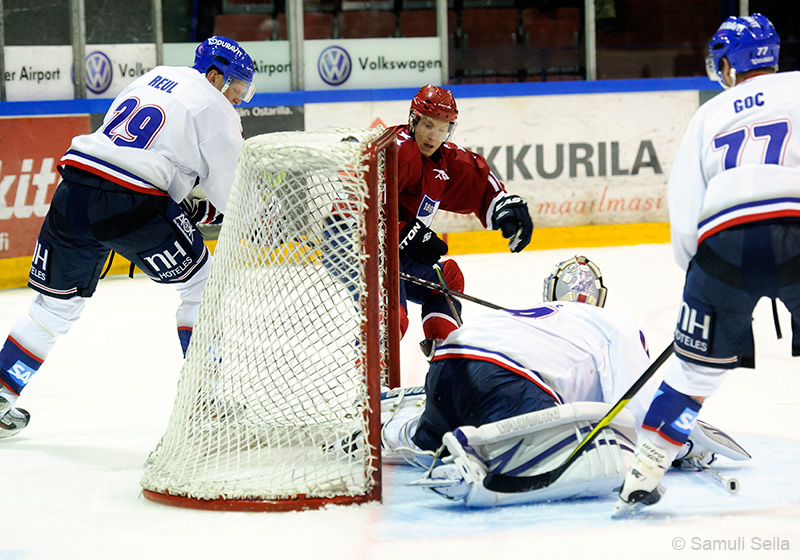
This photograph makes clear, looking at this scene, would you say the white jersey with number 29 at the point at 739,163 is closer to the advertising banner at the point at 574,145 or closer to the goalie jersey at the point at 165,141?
the goalie jersey at the point at 165,141

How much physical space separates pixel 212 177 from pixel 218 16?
518 centimetres

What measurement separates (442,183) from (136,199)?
3.47 feet

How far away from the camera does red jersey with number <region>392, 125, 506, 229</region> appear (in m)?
3.25

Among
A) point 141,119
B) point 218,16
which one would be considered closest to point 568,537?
point 141,119

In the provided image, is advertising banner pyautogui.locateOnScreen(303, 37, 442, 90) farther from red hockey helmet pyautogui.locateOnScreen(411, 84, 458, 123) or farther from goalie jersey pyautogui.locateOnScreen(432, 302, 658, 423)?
goalie jersey pyautogui.locateOnScreen(432, 302, 658, 423)

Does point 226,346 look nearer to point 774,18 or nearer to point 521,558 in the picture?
point 521,558

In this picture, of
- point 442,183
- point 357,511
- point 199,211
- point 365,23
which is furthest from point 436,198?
point 365,23

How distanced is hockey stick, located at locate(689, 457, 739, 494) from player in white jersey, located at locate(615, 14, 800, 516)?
23 cm

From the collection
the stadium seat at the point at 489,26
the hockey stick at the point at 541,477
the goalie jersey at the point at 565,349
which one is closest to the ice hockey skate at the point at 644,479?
the hockey stick at the point at 541,477

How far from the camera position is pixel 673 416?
1993mm

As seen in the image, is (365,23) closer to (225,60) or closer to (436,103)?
(436,103)

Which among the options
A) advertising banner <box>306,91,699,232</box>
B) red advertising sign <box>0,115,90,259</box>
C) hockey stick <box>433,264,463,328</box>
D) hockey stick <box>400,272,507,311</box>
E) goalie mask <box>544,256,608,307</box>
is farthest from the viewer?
advertising banner <box>306,91,699,232</box>

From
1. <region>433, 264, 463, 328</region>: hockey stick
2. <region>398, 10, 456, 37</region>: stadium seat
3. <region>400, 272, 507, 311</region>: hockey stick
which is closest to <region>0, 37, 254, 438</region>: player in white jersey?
A: <region>400, 272, 507, 311</region>: hockey stick

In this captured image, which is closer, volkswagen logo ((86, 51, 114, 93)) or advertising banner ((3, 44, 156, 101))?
advertising banner ((3, 44, 156, 101))
